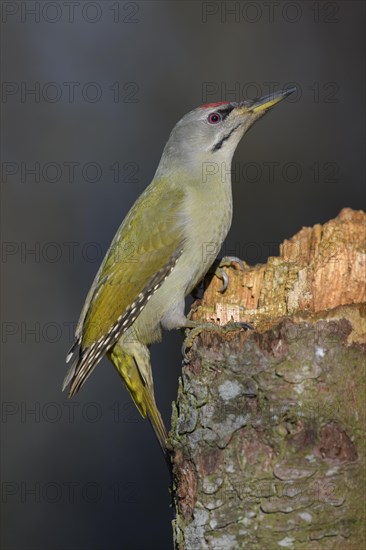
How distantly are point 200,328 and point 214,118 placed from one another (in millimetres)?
1681

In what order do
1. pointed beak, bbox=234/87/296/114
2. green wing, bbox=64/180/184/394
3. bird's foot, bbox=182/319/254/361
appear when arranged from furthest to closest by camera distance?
pointed beak, bbox=234/87/296/114
green wing, bbox=64/180/184/394
bird's foot, bbox=182/319/254/361

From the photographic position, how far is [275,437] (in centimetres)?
296

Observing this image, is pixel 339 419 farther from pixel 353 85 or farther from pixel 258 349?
pixel 353 85

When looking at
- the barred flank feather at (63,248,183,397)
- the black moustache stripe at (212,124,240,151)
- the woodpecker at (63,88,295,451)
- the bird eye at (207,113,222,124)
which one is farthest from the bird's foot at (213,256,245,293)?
the bird eye at (207,113,222,124)

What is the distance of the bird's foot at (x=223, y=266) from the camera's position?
170 inches

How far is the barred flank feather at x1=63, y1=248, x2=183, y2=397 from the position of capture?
433 centimetres

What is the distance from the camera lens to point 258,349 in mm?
3066

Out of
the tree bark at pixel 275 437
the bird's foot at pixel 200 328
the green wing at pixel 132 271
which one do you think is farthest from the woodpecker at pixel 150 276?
the tree bark at pixel 275 437

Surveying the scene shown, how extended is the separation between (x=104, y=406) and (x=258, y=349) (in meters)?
4.43

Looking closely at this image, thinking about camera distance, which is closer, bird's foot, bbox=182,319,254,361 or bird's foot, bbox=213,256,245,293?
bird's foot, bbox=182,319,254,361

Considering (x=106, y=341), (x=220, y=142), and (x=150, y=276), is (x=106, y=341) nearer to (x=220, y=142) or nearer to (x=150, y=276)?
(x=150, y=276)

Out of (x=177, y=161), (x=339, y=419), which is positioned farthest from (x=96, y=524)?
(x=339, y=419)

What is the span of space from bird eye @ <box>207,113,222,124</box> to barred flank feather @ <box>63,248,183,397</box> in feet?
3.08

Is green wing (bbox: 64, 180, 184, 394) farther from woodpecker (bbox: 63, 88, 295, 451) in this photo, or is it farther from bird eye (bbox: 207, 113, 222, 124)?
bird eye (bbox: 207, 113, 222, 124)
